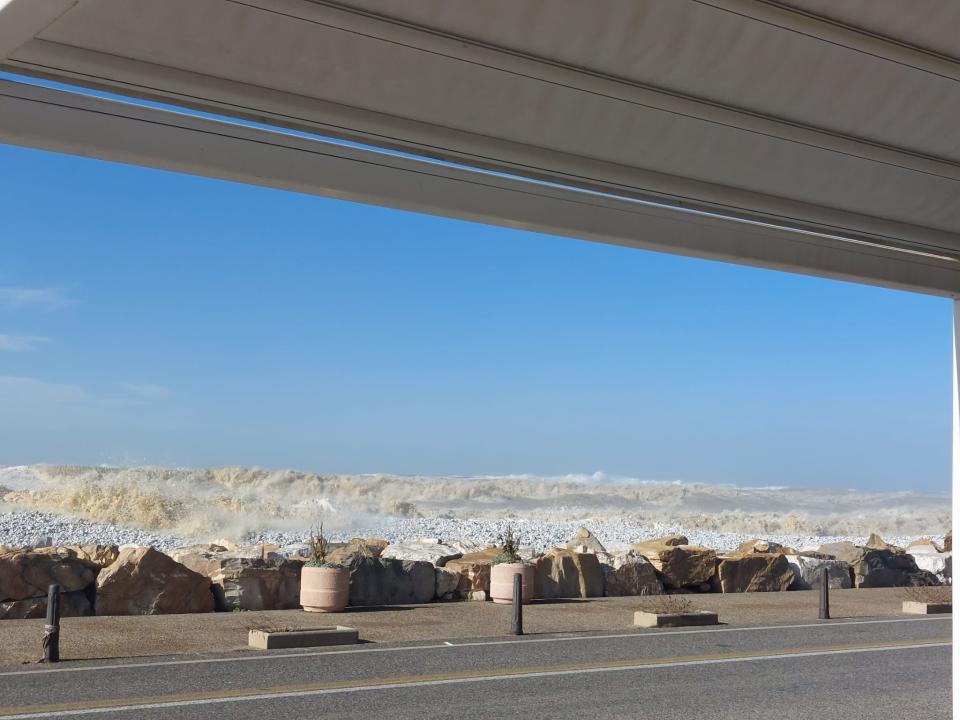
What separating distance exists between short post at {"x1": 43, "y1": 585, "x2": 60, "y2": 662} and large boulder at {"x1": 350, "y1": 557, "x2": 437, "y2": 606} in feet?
20.9

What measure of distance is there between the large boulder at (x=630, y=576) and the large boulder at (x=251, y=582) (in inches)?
253

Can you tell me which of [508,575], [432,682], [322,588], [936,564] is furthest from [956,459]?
[936,564]

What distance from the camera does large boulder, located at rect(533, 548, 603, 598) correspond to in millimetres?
19344

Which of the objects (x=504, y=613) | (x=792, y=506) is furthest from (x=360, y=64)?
(x=792, y=506)

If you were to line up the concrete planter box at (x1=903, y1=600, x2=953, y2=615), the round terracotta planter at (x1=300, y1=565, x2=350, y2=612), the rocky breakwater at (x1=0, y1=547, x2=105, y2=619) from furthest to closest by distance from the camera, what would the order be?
the concrete planter box at (x1=903, y1=600, x2=953, y2=615)
the round terracotta planter at (x1=300, y1=565, x2=350, y2=612)
the rocky breakwater at (x1=0, y1=547, x2=105, y2=619)

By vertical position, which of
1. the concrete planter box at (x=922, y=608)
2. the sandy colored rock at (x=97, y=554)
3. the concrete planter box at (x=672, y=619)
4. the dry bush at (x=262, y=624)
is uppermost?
the sandy colored rock at (x=97, y=554)

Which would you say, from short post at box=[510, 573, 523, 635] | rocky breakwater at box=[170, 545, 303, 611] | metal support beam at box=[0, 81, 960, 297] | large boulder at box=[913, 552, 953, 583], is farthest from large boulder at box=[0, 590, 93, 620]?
large boulder at box=[913, 552, 953, 583]

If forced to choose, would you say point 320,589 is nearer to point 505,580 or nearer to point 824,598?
point 505,580

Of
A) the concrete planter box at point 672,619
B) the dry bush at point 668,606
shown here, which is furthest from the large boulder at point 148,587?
the dry bush at point 668,606

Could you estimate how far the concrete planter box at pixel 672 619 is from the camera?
1579 centimetres

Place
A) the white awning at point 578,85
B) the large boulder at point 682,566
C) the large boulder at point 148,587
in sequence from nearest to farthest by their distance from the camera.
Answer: the white awning at point 578,85 → the large boulder at point 148,587 → the large boulder at point 682,566

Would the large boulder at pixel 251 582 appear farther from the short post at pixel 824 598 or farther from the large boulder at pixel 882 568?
the large boulder at pixel 882 568

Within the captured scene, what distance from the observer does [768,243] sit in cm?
453

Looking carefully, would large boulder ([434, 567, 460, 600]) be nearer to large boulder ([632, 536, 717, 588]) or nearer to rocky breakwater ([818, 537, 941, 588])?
large boulder ([632, 536, 717, 588])
